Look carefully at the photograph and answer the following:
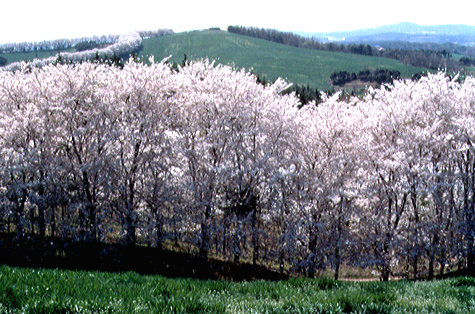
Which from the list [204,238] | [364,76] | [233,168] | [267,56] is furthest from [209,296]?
[364,76]

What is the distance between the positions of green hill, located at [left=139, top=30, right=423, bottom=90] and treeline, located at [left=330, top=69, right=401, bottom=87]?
4.16m

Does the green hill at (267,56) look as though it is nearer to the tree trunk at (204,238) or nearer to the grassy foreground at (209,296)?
the tree trunk at (204,238)

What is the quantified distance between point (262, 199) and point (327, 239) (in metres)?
3.74

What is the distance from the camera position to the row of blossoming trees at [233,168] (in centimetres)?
1808

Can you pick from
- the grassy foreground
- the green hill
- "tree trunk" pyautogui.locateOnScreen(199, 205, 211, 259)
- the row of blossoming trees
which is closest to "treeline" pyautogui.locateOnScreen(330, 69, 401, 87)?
the green hill

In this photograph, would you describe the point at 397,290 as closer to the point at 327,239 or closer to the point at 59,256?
the point at 327,239

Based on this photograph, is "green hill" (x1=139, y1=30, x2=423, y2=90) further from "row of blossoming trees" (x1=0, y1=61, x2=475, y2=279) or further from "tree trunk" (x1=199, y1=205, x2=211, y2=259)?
"tree trunk" (x1=199, y1=205, x2=211, y2=259)

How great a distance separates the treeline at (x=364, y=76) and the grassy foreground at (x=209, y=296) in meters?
157

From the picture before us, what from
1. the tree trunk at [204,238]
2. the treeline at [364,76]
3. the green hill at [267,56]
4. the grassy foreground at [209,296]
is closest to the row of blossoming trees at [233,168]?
the tree trunk at [204,238]

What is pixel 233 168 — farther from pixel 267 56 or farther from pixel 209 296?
pixel 267 56

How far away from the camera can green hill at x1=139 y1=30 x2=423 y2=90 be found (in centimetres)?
15662

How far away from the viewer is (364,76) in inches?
6526

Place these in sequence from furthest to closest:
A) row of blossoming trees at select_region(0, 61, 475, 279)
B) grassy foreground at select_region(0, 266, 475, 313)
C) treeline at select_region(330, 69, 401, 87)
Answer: treeline at select_region(330, 69, 401, 87) → row of blossoming trees at select_region(0, 61, 475, 279) → grassy foreground at select_region(0, 266, 475, 313)

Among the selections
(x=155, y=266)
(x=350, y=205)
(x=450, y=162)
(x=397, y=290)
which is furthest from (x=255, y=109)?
(x=397, y=290)
